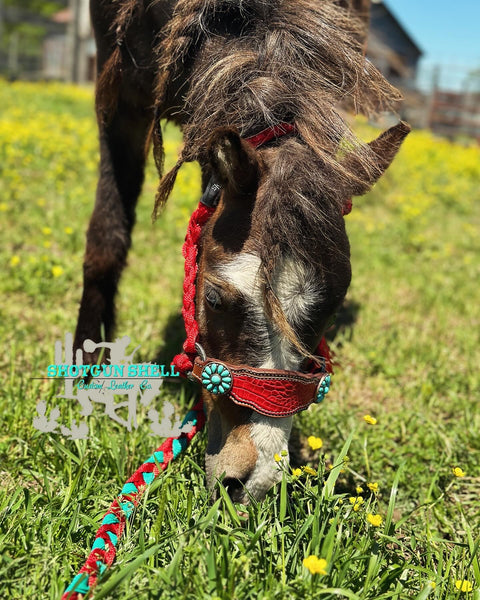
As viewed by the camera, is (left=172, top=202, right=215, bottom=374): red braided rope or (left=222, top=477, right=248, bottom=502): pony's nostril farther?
(left=172, top=202, right=215, bottom=374): red braided rope

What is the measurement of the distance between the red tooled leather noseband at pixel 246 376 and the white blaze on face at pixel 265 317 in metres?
0.05

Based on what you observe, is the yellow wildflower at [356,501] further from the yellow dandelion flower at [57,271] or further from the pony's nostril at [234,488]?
the yellow dandelion flower at [57,271]

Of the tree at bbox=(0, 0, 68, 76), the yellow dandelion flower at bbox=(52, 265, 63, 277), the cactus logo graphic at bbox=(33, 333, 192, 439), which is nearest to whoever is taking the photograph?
the cactus logo graphic at bbox=(33, 333, 192, 439)

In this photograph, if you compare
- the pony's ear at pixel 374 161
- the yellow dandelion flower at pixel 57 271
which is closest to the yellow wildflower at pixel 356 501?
the pony's ear at pixel 374 161

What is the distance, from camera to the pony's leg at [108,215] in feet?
10.2

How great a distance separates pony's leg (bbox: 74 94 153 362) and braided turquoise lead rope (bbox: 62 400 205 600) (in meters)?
1.03

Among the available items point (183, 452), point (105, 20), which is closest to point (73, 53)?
point (105, 20)

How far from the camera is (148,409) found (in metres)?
2.82

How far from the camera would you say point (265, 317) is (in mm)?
1862

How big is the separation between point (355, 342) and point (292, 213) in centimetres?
240

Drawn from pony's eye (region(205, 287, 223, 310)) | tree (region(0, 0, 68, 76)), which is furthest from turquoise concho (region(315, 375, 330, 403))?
tree (region(0, 0, 68, 76))

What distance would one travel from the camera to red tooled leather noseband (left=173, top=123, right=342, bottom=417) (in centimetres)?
188

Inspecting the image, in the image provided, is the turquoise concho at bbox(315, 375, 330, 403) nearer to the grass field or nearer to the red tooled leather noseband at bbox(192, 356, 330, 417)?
the red tooled leather noseband at bbox(192, 356, 330, 417)

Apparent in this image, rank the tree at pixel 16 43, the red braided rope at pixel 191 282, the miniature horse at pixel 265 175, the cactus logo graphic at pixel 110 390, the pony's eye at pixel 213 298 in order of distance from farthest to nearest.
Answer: the tree at pixel 16 43 < the cactus logo graphic at pixel 110 390 < the red braided rope at pixel 191 282 < the pony's eye at pixel 213 298 < the miniature horse at pixel 265 175
